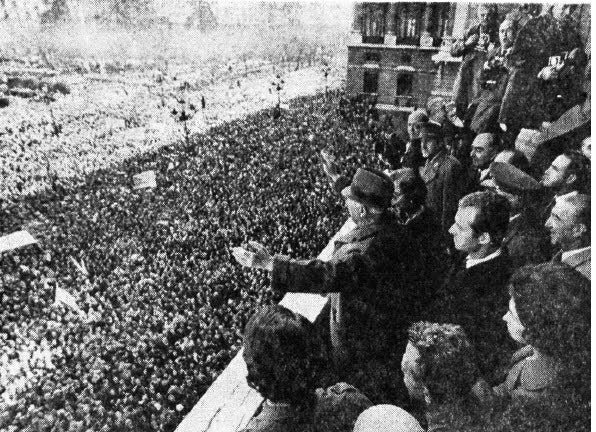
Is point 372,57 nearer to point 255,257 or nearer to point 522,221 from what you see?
point 522,221

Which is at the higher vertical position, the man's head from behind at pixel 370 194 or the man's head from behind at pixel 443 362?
the man's head from behind at pixel 370 194

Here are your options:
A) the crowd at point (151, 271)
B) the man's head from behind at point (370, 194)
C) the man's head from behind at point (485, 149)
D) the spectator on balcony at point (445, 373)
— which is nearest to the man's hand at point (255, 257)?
the man's head from behind at point (370, 194)

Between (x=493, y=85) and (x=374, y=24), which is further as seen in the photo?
(x=374, y=24)

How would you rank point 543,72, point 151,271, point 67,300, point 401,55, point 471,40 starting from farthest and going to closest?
point 401,55 → point 471,40 → point 151,271 → point 67,300 → point 543,72

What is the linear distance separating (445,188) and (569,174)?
3.53 feet

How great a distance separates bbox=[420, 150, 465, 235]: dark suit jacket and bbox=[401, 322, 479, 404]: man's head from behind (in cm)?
223

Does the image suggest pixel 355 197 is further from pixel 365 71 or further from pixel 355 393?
pixel 365 71

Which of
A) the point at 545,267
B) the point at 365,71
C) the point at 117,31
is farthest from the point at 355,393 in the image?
the point at 365,71

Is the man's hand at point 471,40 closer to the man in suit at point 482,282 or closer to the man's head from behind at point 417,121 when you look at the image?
the man's head from behind at point 417,121

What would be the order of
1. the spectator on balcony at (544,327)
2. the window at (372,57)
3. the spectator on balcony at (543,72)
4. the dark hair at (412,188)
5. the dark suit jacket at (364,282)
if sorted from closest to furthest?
1. the spectator on balcony at (544,327)
2. the dark suit jacket at (364,282)
3. the dark hair at (412,188)
4. the spectator on balcony at (543,72)
5. the window at (372,57)

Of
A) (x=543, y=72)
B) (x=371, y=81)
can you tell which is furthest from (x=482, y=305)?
(x=371, y=81)

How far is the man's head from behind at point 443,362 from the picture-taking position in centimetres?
161

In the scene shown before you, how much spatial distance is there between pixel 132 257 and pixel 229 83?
378 inches

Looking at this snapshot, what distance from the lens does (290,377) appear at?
1.59 metres
